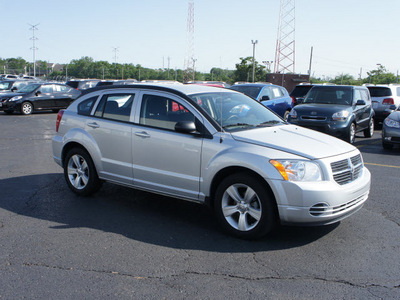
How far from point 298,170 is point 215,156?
3.14 ft

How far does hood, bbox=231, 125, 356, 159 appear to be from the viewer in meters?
4.66

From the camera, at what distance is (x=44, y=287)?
361 centimetres

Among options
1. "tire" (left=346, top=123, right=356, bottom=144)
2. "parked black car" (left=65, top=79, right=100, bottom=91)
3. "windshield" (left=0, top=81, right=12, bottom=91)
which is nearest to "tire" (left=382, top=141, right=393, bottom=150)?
"tire" (left=346, top=123, right=356, bottom=144)

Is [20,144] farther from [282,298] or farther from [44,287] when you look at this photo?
[282,298]

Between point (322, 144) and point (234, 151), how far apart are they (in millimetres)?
1084

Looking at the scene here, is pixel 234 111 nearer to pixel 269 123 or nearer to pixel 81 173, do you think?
pixel 269 123

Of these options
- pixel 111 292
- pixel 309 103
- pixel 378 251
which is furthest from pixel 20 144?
pixel 378 251

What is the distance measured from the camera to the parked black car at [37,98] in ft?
67.6

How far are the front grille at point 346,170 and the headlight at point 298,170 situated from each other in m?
0.24

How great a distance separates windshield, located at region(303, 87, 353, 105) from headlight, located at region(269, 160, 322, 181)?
8824 mm

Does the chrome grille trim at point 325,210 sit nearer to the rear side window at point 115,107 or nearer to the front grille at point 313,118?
the rear side window at point 115,107

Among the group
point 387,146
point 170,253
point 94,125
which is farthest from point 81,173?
point 387,146

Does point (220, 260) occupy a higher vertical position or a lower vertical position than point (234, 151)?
lower

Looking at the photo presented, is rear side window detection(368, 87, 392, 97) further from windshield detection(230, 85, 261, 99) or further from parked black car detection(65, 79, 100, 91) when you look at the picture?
parked black car detection(65, 79, 100, 91)
